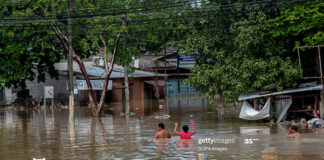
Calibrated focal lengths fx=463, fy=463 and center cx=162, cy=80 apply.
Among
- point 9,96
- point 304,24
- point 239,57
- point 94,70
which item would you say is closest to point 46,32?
point 94,70

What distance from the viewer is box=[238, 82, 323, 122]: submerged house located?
23.8 meters

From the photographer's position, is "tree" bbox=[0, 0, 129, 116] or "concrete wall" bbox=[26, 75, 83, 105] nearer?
"tree" bbox=[0, 0, 129, 116]

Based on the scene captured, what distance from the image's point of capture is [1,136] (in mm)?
22266

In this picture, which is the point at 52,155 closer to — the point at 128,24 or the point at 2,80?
the point at 128,24

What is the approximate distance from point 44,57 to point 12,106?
8.92m

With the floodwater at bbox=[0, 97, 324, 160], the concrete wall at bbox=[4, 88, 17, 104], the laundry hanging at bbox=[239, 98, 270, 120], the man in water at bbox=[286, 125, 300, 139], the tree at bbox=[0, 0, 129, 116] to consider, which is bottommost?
the floodwater at bbox=[0, 97, 324, 160]

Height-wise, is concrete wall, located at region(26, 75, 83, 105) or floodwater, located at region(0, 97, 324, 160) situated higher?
concrete wall, located at region(26, 75, 83, 105)

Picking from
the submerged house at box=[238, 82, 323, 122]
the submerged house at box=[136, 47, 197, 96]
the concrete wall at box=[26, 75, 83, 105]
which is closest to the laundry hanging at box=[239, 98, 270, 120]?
the submerged house at box=[238, 82, 323, 122]

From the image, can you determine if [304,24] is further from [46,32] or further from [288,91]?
[46,32]

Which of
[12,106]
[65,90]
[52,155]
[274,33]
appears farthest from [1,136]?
[65,90]

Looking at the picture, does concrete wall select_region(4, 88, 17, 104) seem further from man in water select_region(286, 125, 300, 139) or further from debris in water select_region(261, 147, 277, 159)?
debris in water select_region(261, 147, 277, 159)

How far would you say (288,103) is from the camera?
24.5 metres

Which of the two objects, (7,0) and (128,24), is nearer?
(128,24)

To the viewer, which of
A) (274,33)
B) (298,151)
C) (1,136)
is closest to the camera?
(298,151)
